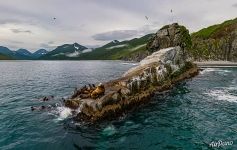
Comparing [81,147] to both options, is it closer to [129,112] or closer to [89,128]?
[89,128]

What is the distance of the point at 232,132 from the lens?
33.7 meters

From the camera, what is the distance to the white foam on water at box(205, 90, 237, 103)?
5390 centimetres

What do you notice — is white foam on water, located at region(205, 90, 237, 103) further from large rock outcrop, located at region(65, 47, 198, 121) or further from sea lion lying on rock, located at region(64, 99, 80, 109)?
sea lion lying on rock, located at region(64, 99, 80, 109)

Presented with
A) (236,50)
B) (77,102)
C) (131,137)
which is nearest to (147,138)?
(131,137)

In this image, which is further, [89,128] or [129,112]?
[129,112]

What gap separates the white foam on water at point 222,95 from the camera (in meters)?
53.9

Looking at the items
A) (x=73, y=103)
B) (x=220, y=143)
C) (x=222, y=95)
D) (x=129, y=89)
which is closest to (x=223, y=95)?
(x=222, y=95)

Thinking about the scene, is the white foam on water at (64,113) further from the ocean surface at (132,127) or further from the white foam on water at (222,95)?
the white foam on water at (222,95)

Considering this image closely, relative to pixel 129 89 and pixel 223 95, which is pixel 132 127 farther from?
pixel 223 95

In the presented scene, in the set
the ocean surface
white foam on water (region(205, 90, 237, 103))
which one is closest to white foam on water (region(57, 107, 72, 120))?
the ocean surface

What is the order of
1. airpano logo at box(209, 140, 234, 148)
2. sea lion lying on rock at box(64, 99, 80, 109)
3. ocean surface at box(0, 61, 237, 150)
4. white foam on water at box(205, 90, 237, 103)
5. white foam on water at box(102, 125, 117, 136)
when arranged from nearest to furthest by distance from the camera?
1. airpano logo at box(209, 140, 234, 148)
2. ocean surface at box(0, 61, 237, 150)
3. white foam on water at box(102, 125, 117, 136)
4. sea lion lying on rock at box(64, 99, 80, 109)
5. white foam on water at box(205, 90, 237, 103)

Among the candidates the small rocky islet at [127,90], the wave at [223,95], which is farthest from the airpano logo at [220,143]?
the wave at [223,95]

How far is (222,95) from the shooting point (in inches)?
2302

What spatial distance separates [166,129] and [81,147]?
39.7 feet
